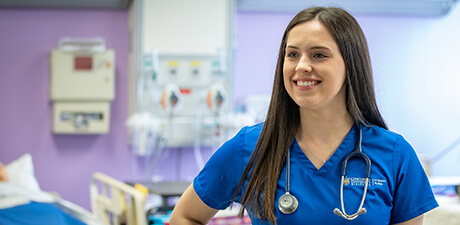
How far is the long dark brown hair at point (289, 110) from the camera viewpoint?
117 centimetres

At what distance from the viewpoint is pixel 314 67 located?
3.74ft

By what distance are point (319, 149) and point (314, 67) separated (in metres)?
0.22

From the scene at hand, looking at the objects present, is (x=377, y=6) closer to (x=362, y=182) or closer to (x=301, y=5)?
(x=301, y=5)

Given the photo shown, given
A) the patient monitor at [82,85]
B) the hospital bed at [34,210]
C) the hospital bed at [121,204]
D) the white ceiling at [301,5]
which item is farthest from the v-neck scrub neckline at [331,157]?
the patient monitor at [82,85]

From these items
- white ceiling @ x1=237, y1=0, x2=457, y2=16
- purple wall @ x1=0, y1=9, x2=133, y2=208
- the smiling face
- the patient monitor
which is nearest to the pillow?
the patient monitor

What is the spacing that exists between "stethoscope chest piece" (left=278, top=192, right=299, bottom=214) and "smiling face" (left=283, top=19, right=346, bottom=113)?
21 centimetres

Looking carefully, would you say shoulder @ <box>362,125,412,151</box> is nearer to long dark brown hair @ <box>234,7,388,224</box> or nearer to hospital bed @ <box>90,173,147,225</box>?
long dark brown hair @ <box>234,7,388,224</box>

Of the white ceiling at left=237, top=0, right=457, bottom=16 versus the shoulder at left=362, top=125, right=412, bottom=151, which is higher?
the white ceiling at left=237, top=0, right=457, bottom=16

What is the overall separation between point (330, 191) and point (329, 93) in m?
0.22

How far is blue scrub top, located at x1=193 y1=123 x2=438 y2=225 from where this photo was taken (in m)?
1.15

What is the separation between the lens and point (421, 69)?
15.8ft

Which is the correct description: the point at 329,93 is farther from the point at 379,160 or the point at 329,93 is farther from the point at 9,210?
the point at 9,210

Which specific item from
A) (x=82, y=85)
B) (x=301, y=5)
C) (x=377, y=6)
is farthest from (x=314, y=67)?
(x=377, y=6)

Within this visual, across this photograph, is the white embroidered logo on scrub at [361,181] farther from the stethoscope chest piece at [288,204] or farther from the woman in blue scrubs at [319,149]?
the stethoscope chest piece at [288,204]
